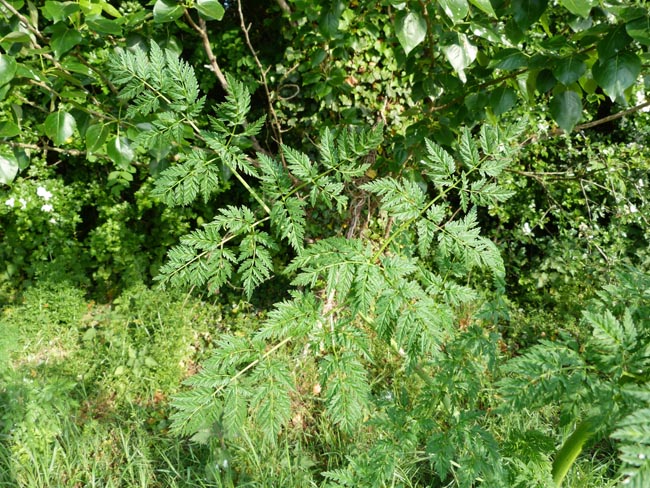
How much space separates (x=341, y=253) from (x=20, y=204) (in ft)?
10.3

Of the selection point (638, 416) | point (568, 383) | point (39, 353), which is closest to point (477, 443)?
point (568, 383)

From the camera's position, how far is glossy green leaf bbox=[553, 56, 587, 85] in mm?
1268

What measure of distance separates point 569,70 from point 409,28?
1.40 feet

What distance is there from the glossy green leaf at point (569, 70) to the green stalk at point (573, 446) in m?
0.80

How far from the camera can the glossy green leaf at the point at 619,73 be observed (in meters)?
1.17

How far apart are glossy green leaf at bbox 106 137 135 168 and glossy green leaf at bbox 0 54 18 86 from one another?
1.22 ft

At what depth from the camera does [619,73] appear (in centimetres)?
118

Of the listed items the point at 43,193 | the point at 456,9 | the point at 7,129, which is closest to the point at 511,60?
the point at 456,9

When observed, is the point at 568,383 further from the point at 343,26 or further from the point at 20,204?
the point at 20,204

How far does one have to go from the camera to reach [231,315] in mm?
3801

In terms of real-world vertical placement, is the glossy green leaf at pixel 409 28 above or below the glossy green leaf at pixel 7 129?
below

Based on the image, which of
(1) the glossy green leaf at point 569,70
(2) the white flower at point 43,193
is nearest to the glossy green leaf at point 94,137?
(1) the glossy green leaf at point 569,70

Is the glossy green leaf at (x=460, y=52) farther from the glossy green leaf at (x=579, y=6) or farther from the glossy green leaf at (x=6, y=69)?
the glossy green leaf at (x=6, y=69)

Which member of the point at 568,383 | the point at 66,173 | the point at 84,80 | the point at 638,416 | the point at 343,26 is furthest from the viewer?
the point at 66,173
